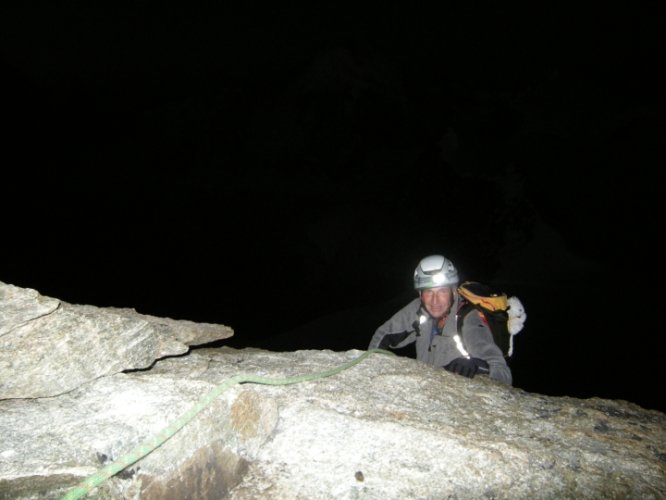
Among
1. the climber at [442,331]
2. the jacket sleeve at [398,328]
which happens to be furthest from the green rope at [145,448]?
the jacket sleeve at [398,328]

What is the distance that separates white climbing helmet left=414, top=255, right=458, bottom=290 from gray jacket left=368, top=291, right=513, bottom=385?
0.30m

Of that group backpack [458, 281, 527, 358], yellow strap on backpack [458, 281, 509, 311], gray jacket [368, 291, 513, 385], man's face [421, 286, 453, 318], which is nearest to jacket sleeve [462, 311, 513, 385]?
gray jacket [368, 291, 513, 385]

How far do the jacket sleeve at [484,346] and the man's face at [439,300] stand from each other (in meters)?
0.39

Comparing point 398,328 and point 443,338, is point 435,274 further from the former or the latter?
point 398,328

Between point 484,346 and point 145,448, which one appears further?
point 484,346

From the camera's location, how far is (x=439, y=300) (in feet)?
20.1

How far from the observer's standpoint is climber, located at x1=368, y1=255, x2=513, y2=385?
5176 millimetres

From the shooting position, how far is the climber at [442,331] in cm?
518

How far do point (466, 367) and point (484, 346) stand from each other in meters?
0.68

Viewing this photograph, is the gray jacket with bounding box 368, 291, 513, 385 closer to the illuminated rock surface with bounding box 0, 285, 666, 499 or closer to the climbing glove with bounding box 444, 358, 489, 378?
the climbing glove with bounding box 444, 358, 489, 378

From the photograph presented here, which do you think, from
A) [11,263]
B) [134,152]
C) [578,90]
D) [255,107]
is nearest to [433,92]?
[578,90]

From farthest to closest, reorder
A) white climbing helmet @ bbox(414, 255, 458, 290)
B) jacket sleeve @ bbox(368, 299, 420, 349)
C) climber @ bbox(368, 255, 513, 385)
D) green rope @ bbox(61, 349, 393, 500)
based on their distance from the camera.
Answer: jacket sleeve @ bbox(368, 299, 420, 349) → white climbing helmet @ bbox(414, 255, 458, 290) → climber @ bbox(368, 255, 513, 385) → green rope @ bbox(61, 349, 393, 500)

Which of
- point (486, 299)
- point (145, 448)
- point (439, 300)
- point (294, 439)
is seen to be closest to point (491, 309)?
point (486, 299)

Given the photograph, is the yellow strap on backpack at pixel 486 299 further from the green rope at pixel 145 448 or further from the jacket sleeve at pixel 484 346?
the green rope at pixel 145 448
